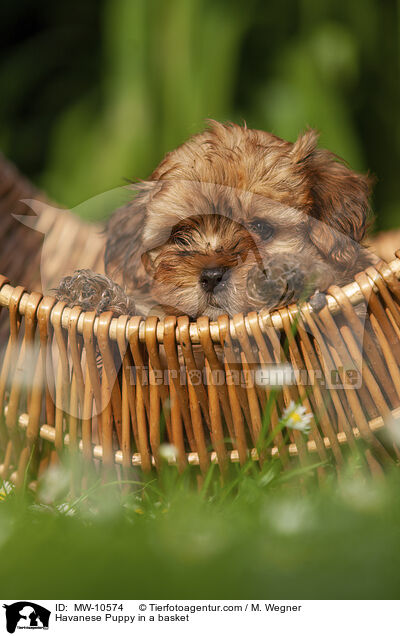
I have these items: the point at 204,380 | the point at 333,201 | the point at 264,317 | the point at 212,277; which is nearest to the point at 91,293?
the point at 212,277

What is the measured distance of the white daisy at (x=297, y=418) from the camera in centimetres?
151

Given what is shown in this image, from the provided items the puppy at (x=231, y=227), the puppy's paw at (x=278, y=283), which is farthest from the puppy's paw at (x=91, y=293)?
the puppy's paw at (x=278, y=283)

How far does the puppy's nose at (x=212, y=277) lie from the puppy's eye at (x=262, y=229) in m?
0.17

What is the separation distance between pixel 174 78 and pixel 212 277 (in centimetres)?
192

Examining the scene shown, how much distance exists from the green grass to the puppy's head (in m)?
0.66

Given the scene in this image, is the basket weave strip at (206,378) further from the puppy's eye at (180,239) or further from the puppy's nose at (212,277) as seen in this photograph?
the puppy's eye at (180,239)

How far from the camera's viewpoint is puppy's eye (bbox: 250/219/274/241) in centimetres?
195

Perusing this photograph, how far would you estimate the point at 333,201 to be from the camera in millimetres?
2045

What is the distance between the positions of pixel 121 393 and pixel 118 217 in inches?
33.3

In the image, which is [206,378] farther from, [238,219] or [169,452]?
[238,219]

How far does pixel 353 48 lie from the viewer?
388 cm
